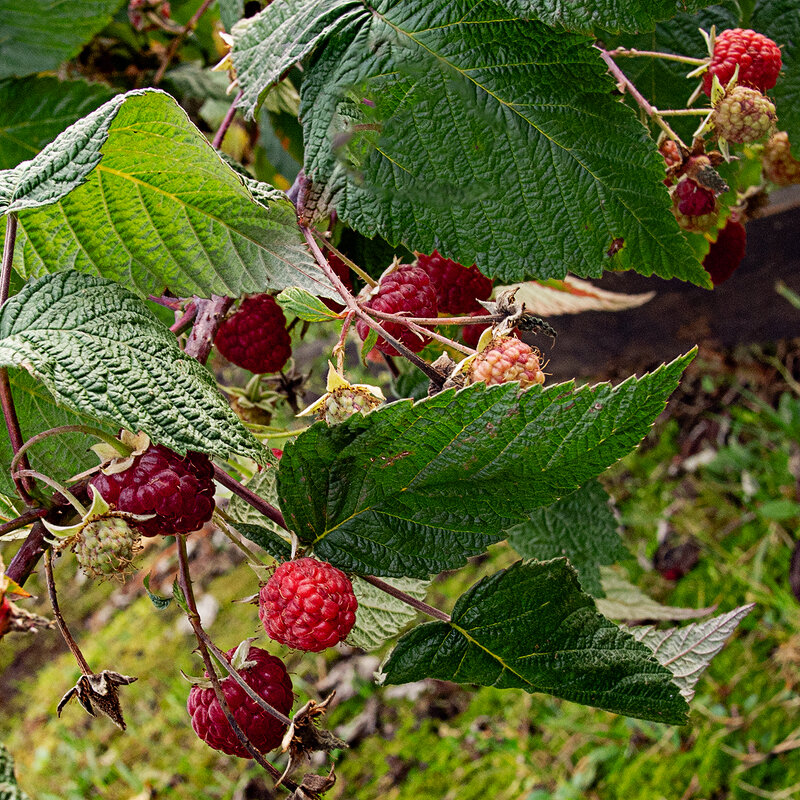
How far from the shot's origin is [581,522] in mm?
692

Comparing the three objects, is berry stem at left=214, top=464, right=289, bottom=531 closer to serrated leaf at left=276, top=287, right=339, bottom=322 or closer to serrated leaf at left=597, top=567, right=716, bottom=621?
serrated leaf at left=276, top=287, right=339, bottom=322

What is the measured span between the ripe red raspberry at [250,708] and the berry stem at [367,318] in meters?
0.20

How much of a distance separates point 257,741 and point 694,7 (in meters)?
0.49

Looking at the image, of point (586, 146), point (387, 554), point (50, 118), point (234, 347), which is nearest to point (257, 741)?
point (387, 554)

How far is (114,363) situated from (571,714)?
120 centimetres

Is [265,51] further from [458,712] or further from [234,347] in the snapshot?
[458,712]

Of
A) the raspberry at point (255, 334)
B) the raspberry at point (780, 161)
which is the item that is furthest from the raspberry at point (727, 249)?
the raspberry at point (255, 334)

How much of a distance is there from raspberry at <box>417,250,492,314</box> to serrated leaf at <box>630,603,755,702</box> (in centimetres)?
25

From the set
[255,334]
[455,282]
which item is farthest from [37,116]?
[455,282]

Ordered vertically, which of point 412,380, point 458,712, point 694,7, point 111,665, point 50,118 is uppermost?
point 694,7

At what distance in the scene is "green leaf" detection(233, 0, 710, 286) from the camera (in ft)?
1.50

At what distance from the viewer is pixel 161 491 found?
0.36 m

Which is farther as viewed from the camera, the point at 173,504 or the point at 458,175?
the point at 458,175

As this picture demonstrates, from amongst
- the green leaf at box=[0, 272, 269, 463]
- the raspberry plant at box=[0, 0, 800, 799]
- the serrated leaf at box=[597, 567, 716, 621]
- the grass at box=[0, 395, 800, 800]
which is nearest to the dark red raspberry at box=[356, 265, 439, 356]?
the raspberry plant at box=[0, 0, 800, 799]
